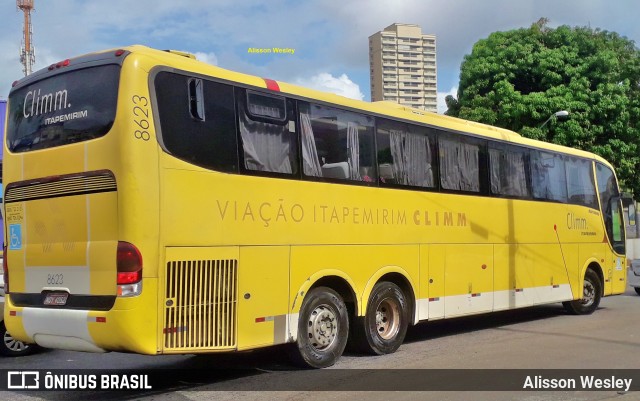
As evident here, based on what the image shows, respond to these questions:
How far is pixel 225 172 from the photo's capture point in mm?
7309

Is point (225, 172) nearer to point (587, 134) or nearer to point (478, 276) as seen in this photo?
point (478, 276)

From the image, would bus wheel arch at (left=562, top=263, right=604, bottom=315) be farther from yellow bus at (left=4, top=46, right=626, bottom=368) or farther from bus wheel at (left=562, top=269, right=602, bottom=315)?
yellow bus at (left=4, top=46, right=626, bottom=368)

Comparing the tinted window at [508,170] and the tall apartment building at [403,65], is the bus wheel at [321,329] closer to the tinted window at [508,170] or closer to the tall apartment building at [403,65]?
the tinted window at [508,170]

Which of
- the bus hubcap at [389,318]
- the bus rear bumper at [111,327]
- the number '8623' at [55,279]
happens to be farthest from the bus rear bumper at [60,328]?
the bus hubcap at [389,318]

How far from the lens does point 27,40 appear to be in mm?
39969

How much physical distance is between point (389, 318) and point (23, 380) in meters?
4.83

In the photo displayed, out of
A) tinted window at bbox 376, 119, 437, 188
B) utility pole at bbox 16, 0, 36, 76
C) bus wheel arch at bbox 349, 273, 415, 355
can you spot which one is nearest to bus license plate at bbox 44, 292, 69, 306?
bus wheel arch at bbox 349, 273, 415, 355

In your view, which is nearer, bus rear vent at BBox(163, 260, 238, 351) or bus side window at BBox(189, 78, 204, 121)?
bus rear vent at BBox(163, 260, 238, 351)

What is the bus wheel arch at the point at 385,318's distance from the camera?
9.01 metres

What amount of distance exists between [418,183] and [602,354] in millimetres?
3504

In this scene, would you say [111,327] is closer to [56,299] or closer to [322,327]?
[56,299]

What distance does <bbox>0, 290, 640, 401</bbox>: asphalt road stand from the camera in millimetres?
6988

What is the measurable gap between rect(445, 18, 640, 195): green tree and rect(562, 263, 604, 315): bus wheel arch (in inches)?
453

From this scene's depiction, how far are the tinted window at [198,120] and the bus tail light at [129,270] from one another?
110 cm
